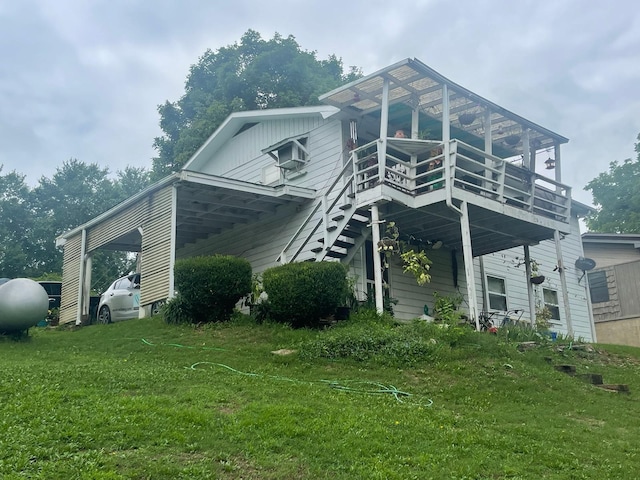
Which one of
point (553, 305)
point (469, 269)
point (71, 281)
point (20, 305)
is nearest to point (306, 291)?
point (469, 269)

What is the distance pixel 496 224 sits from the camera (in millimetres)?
15492

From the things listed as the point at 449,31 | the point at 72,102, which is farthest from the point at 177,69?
the point at 449,31

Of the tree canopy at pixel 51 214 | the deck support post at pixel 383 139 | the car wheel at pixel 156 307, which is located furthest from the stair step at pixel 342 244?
the tree canopy at pixel 51 214

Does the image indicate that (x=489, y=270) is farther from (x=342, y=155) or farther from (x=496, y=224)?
(x=342, y=155)

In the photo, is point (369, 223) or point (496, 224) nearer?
point (369, 223)

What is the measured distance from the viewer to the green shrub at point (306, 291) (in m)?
12.2

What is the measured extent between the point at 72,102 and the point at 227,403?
21.0 m

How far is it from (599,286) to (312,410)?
20.3m

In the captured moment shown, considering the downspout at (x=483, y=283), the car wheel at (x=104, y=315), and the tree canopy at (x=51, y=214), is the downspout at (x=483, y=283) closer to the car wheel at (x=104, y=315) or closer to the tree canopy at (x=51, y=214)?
A: the car wheel at (x=104, y=315)

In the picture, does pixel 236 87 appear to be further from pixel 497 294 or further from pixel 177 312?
pixel 177 312

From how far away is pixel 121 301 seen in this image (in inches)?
657

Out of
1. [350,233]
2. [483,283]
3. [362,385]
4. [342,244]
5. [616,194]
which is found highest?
[616,194]

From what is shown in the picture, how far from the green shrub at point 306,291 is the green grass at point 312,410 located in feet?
2.51

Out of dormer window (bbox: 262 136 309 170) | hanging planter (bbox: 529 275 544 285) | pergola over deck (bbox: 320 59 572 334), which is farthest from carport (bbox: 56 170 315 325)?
hanging planter (bbox: 529 275 544 285)
